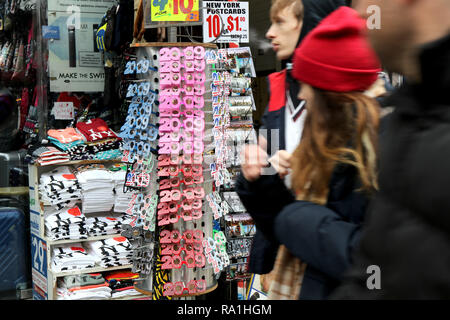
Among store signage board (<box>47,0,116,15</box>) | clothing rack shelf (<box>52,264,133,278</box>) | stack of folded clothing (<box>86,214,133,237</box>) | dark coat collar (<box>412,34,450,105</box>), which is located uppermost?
store signage board (<box>47,0,116,15</box>)

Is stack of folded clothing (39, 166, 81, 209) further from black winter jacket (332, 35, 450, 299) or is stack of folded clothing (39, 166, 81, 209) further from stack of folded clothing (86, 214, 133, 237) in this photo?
black winter jacket (332, 35, 450, 299)

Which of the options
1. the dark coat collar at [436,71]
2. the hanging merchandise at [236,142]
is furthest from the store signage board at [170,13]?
the dark coat collar at [436,71]

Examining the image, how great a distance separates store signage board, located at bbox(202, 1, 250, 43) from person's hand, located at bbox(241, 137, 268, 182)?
8.18 ft

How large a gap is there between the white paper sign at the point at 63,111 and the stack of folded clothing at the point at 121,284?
5.69 ft

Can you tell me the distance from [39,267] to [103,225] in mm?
737

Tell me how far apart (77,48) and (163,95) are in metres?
2.40

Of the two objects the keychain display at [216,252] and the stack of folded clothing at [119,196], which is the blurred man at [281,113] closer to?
the keychain display at [216,252]

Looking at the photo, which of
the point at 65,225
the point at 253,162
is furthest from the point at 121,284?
the point at 253,162

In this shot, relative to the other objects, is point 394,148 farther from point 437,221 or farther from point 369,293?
point 369,293

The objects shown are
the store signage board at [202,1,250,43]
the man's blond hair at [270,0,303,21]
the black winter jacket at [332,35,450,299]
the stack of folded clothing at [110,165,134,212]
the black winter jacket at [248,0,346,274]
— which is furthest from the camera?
the stack of folded clothing at [110,165,134,212]

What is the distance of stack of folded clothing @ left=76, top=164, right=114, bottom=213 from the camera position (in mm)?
4539

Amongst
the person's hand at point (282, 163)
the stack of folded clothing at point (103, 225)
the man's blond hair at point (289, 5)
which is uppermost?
the man's blond hair at point (289, 5)

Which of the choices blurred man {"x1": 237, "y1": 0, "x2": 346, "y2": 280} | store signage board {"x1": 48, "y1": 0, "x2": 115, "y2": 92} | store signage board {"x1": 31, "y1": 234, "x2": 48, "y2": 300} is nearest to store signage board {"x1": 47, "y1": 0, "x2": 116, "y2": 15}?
store signage board {"x1": 48, "y1": 0, "x2": 115, "y2": 92}

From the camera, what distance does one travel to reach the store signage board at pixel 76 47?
5.15m
